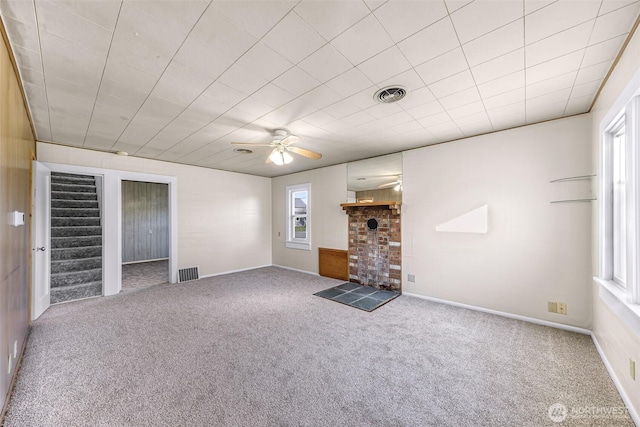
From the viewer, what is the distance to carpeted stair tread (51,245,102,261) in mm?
4625

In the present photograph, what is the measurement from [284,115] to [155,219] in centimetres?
713

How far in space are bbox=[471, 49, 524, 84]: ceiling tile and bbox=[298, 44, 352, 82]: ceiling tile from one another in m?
1.08

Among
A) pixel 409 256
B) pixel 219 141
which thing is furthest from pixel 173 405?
pixel 409 256

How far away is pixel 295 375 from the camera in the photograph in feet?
6.91

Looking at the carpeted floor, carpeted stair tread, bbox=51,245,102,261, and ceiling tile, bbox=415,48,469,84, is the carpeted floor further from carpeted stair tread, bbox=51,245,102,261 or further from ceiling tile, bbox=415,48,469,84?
ceiling tile, bbox=415,48,469,84

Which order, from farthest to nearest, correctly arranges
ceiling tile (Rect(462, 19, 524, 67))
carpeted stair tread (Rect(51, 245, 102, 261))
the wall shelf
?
carpeted stair tread (Rect(51, 245, 102, 261)) < the wall shelf < ceiling tile (Rect(462, 19, 524, 67))

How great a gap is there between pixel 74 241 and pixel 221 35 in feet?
18.4

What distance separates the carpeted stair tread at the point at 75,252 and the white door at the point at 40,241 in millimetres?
1189

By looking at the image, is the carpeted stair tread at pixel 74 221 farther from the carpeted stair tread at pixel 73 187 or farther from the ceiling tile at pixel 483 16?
the ceiling tile at pixel 483 16

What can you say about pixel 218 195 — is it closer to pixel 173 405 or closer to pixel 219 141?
pixel 219 141

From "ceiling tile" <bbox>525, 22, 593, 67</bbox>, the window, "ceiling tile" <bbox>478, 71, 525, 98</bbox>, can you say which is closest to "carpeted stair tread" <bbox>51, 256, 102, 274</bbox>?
the window

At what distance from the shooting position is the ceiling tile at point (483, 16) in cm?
142

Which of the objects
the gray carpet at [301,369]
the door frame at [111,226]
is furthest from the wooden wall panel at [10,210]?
the door frame at [111,226]

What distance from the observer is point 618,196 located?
2156 millimetres
